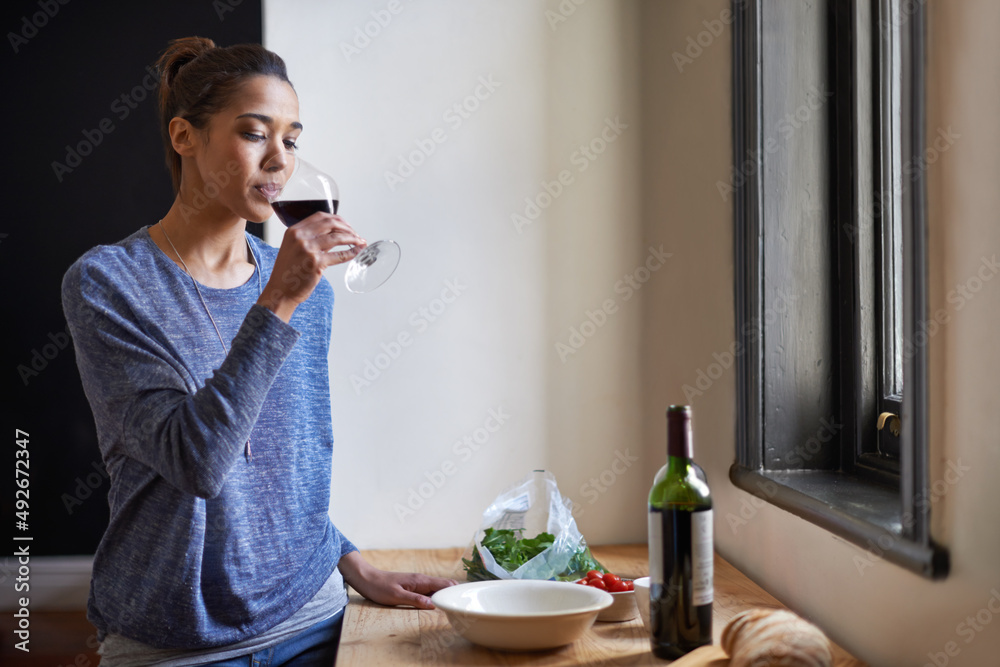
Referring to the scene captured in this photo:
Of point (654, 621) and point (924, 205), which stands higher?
point (924, 205)

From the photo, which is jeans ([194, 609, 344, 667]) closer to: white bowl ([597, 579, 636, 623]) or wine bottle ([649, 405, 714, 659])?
white bowl ([597, 579, 636, 623])

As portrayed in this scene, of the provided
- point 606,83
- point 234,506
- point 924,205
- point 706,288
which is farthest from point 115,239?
point 924,205

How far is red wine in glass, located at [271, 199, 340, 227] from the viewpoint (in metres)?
1.18

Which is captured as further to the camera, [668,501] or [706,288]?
[706,288]

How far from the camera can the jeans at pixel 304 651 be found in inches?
48.6

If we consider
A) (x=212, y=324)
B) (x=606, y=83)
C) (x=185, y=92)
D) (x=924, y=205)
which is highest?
(x=606, y=83)

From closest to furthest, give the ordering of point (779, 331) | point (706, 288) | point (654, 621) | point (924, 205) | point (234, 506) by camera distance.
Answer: point (924, 205), point (654, 621), point (234, 506), point (779, 331), point (706, 288)

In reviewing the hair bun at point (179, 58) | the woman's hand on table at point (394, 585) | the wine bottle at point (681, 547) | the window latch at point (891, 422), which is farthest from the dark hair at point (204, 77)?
the window latch at point (891, 422)

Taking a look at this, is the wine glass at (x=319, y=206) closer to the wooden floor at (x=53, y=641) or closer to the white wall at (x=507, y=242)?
the white wall at (x=507, y=242)

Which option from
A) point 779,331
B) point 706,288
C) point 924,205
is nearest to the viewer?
point 924,205

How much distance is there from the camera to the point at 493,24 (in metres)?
1.85

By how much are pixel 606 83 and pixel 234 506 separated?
1240 millimetres

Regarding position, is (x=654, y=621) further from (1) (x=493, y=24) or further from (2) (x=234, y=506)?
(1) (x=493, y=24)

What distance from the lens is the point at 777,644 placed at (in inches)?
34.9
